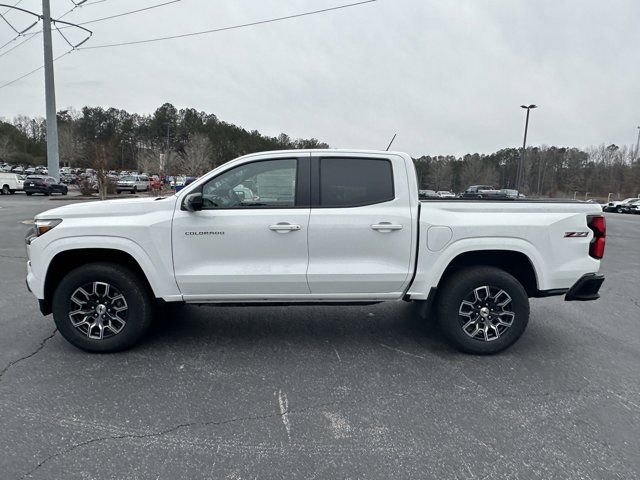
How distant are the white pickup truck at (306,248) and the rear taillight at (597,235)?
1 cm

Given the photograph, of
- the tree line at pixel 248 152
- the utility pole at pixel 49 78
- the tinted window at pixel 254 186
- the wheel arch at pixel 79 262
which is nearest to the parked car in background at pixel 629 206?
the tree line at pixel 248 152

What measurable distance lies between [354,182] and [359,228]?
47 cm

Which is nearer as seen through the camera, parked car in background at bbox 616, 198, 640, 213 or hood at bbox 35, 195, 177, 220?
hood at bbox 35, 195, 177, 220

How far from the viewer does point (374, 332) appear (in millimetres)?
4410

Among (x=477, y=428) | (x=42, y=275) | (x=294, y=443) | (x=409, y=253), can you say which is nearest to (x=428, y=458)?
(x=477, y=428)

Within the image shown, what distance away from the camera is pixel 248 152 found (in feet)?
202

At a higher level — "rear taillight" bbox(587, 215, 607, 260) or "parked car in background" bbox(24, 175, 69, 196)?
"rear taillight" bbox(587, 215, 607, 260)

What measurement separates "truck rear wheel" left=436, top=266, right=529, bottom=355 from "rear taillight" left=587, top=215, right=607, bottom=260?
0.81 m

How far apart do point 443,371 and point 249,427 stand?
1.80 meters

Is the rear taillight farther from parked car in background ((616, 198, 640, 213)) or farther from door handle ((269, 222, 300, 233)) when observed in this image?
parked car in background ((616, 198, 640, 213))

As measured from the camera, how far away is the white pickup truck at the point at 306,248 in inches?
141

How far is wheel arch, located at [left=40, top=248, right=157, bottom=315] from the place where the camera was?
3.68 meters

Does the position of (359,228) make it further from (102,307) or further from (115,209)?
(102,307)

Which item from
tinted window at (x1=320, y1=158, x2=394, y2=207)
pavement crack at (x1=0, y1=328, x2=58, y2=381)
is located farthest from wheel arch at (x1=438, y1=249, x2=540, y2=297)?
pavement crack at (x1=0, y1=328, x2=58, y2=381)
